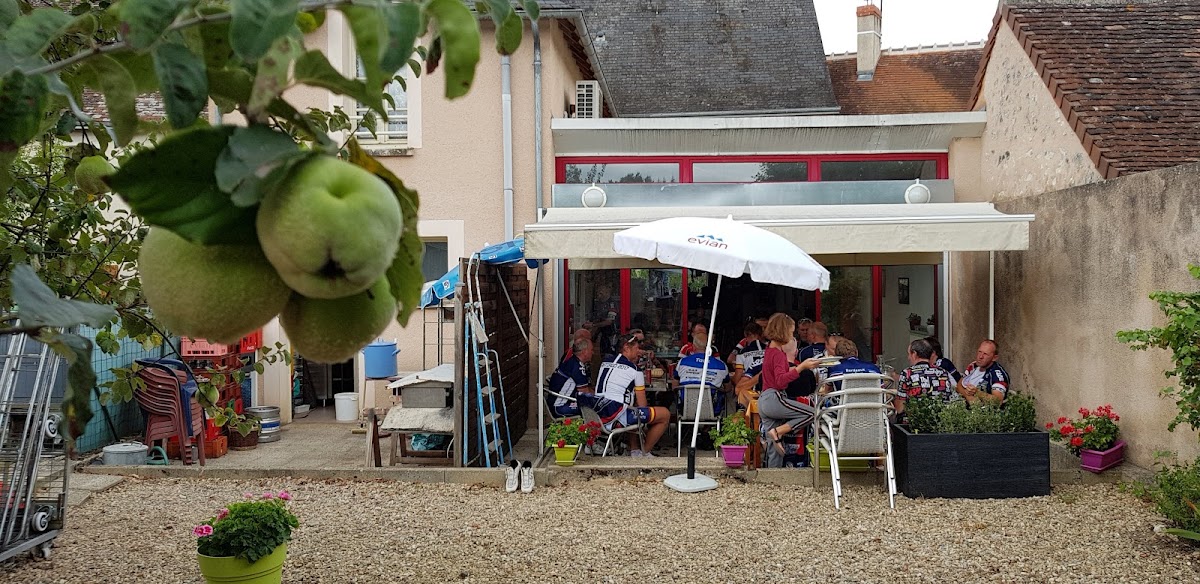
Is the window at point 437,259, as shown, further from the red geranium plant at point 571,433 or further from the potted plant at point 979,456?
the potted plant at point 979,456

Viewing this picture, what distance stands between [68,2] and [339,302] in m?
2.62

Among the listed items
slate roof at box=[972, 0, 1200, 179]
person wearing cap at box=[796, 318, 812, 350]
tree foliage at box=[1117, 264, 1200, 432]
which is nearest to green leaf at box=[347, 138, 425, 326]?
tree foliage at box=[1117, 264, 1200, 432]

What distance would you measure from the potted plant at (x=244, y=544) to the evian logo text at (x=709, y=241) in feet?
12.4

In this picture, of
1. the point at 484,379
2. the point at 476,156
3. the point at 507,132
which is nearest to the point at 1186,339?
the point at 484,379

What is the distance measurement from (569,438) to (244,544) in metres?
3.70

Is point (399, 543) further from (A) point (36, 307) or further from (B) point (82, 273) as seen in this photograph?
(A) point (36, 307)

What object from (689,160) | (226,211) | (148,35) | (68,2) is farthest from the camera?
(689,160)

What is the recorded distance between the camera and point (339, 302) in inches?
26.4

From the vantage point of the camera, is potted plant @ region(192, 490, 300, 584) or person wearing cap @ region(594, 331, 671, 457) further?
person wearing cap @ region(594, 331, 671, 457)

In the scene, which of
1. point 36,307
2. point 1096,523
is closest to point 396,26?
point 36,307

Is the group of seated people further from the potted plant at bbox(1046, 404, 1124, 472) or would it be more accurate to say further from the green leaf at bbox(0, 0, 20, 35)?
the green leaf at bbox(0, 0, 20, 35)

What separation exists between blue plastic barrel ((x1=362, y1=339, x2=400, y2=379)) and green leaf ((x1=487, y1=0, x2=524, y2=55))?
9.14 metres

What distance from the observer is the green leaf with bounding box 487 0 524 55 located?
35.8 inches

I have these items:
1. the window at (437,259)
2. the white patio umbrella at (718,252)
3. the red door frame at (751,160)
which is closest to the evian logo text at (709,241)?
the white patio umbrella at (718,252)
